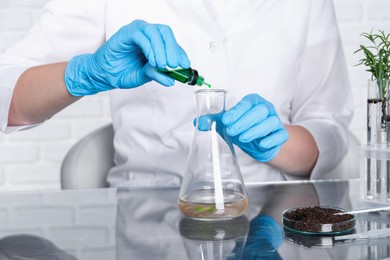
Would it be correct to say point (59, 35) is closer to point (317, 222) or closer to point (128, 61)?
point (128, 61)

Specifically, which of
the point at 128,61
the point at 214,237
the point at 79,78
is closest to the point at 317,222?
the point at 214,237

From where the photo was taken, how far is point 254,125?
1.22 metres

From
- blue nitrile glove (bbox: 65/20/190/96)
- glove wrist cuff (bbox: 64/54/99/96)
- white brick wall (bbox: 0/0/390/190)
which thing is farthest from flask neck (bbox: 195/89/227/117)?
white brick wall (bbox: 0/0/390/190)

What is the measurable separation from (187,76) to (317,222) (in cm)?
36

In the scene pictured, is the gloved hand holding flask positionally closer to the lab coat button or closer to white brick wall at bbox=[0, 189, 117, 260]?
white brick wall at bbox=[0, 189, 117, 260]

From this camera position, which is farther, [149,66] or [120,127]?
[120,127]

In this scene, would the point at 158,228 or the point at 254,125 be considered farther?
the point at 254,125

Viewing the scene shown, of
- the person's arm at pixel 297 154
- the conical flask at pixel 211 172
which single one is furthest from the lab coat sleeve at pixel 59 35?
the conical flask at pixel 211 172

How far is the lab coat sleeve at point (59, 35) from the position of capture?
1636 mm

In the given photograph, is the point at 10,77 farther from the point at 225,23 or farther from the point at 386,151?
the point at 386,151

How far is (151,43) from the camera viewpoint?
1.22 meters

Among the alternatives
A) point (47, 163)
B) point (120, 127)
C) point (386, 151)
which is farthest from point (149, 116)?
point (47, 163)

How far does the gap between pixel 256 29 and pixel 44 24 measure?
56 centimetres

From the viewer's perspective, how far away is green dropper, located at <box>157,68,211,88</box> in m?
1.14
